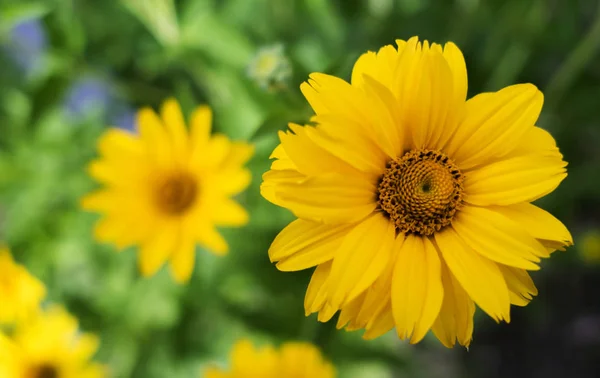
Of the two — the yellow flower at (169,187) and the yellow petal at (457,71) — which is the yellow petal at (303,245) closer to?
the yellow petal at (457,71)

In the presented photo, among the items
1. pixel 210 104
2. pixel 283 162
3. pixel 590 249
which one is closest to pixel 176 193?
pixel 210 104

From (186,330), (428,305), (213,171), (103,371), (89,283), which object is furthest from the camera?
(89,283)

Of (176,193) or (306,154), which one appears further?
(176,193)

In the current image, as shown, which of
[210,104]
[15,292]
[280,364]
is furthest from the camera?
[210,104]

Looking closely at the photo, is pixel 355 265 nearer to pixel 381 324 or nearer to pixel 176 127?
pixel 381 324

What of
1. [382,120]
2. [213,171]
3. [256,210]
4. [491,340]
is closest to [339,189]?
[382,120]

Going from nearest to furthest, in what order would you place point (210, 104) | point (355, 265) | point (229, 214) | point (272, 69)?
point (355, 265)
point (272, 69)
point (229, 214)
point (210, 104)

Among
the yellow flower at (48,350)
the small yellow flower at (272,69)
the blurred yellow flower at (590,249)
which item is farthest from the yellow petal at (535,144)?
the blurred yellow flower at (590,249)

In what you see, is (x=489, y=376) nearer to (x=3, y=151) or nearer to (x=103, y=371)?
(x=103, y=371)

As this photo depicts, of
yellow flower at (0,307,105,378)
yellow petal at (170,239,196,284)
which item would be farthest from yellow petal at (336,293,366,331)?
yellow flower at (0,307,105,378)
